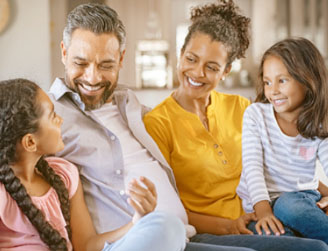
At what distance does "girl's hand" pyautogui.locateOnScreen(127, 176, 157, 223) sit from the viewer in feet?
3.48

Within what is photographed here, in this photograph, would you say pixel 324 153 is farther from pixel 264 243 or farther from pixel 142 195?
Result: pixel 142 195

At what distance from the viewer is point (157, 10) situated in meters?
6.78

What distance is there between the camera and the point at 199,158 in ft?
5.62

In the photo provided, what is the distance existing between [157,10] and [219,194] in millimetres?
5453

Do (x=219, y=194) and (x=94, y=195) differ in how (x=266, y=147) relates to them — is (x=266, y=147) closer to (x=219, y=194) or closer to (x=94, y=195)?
(x=219, y=194)

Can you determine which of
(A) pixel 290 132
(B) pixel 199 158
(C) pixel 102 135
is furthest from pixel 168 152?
(A) pixel 290 132

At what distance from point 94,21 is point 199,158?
624mm

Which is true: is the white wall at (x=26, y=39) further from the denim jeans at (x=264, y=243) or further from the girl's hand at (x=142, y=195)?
the girl's hand at (x=142, y=195)

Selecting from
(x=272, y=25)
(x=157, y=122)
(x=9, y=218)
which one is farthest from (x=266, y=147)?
(x=272, y=25)

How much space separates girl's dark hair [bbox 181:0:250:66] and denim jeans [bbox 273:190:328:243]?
2.38 ft

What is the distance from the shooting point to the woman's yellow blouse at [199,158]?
1.70 meters

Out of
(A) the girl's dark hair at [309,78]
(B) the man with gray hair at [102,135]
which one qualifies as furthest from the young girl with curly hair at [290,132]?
(B) the man with gray hair at [102,135]

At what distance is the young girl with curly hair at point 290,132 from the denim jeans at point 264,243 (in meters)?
0.17

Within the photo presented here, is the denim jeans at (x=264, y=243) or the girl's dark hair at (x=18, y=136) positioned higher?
the girl's dark hair at (x=18, y=136)
